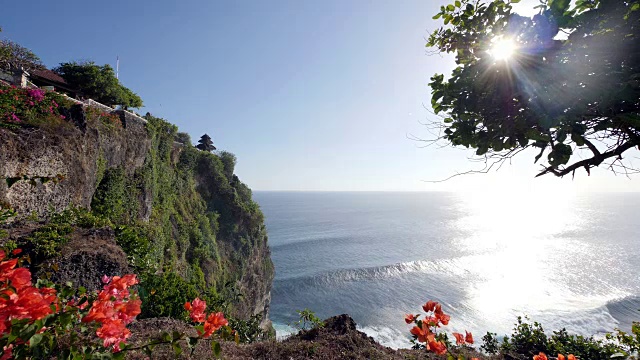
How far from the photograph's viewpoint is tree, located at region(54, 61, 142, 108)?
21.0 metres

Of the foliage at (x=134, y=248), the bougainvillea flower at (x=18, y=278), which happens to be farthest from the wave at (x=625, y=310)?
the bougainvillea flower at (x=18, y=278)

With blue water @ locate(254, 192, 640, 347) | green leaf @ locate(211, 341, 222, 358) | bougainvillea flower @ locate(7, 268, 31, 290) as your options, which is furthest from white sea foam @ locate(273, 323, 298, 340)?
bougainvillea flower @ locate(7, 268, 31, 290)

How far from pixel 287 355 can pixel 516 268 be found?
64.2m

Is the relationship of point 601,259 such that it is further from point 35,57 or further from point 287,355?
point 35,57

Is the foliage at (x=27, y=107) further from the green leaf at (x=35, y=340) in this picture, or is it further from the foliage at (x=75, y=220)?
the green leaf at (x=35, y=340)

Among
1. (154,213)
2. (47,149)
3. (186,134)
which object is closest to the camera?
(47,149)

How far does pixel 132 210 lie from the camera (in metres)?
16.2

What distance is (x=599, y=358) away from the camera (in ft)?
24.1

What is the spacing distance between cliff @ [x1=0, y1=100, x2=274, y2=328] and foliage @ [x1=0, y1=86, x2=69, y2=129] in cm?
14

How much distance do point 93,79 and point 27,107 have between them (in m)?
14.4

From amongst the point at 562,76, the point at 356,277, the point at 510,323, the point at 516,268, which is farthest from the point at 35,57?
the point at 516,268

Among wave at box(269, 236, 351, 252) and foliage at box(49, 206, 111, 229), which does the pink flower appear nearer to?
foliage at box(49, 206, 111, 229)

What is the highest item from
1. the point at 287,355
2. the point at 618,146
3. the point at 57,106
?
the point at 57,106

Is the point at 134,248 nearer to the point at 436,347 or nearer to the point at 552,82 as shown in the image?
the point at 436,347
